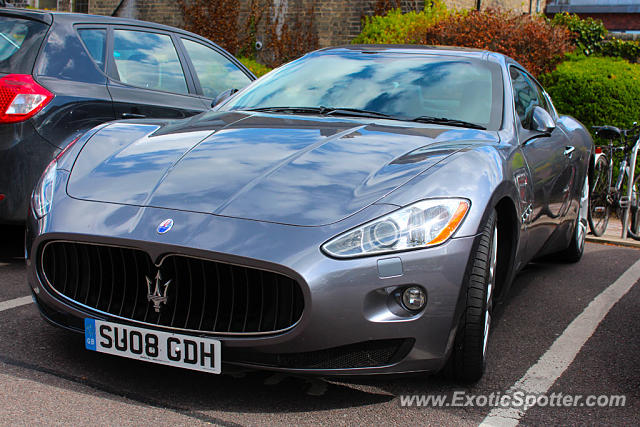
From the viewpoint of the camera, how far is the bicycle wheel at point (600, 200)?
731 centimetres

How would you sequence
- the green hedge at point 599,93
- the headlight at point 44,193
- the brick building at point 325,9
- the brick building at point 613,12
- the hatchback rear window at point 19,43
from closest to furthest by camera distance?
the headlight at point 44,193
the hatchback rear window at point 19,43
the green hedge at point 599,93
the brick building at point 325,9
the brick building at point 613,12

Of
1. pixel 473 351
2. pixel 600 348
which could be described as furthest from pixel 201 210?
pixel 600 348

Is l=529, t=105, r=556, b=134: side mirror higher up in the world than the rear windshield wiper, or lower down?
lower down

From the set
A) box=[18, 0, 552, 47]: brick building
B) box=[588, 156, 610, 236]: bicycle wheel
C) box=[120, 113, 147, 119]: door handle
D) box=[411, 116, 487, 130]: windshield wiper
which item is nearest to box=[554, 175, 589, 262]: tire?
box=[588, 156, 610, 236]: bicycle wheel

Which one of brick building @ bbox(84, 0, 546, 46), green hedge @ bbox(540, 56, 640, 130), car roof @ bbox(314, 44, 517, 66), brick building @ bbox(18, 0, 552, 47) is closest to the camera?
car roof @ bbox(314, 44, 517, 66)

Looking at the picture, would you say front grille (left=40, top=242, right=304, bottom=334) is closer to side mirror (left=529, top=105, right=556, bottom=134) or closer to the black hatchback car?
the black hatchback car

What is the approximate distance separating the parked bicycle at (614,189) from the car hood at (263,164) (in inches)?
164

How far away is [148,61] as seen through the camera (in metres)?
5.68

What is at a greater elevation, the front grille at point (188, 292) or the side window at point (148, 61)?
the side window at point (148, 61)

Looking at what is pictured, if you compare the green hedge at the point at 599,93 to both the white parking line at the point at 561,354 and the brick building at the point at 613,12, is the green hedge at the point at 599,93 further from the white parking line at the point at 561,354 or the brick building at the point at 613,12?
the brick building at the point at 613,12

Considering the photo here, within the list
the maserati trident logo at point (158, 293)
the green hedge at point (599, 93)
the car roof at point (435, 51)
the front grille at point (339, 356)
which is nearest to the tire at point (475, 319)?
the front grille at point (339, 356)

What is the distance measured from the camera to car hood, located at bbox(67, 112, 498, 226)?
280 cm

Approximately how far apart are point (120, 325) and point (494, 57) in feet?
9.20

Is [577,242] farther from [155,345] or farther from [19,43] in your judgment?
[19,43]
